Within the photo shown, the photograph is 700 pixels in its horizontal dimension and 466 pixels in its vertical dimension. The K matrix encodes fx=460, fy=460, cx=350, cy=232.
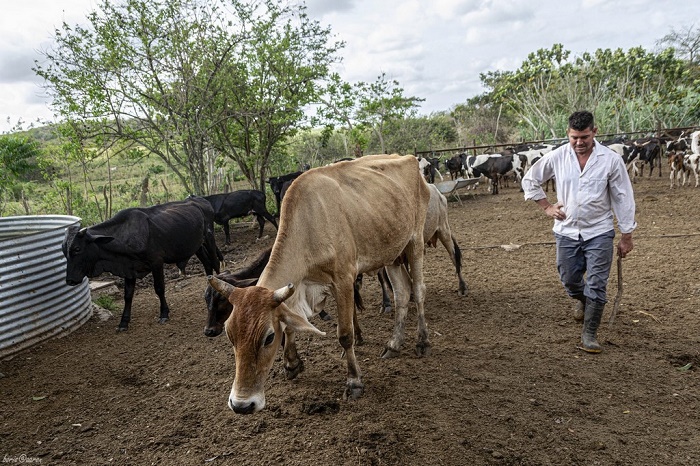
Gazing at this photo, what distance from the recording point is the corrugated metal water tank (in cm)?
560

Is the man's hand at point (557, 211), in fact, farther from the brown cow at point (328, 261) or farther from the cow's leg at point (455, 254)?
the cow's leg at point (455, 254)

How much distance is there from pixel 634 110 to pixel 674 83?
2758 millimetres

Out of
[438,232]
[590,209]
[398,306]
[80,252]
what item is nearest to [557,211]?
[590,209]

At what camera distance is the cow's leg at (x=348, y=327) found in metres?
3.91

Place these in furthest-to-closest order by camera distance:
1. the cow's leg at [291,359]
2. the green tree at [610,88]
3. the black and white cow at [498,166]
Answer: the green tree at [610,88] → the black and white cow at [498,166] → the cow's leg at [291,359]

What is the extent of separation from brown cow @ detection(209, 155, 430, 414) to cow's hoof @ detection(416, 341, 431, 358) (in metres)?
0.01

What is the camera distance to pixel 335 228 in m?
3.94

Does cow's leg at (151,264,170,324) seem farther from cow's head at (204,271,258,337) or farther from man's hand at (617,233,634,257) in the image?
man's hand at (617,233,634,257)

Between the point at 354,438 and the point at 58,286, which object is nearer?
the point at 354,438

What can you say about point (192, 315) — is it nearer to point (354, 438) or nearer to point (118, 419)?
point (118, 419)

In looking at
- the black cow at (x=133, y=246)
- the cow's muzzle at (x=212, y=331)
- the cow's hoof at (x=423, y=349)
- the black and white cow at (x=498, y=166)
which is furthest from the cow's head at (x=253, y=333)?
the black and white cow at (x=498, y=166)

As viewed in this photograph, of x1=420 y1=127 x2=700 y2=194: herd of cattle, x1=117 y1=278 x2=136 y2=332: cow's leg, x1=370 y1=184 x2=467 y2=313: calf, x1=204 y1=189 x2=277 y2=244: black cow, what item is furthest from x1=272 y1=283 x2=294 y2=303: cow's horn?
x1=420 y1=127 x2=700 y2=194: herd of cattle

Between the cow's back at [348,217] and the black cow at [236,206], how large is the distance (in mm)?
8415

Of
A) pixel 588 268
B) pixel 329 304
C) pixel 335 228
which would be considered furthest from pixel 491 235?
pixel 335 228
